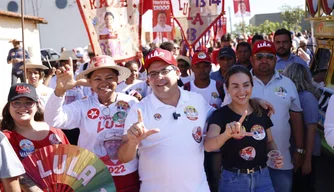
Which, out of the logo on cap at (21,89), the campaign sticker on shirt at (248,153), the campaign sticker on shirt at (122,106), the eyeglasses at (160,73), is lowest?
the campaign sticker on shirt at (248,153)

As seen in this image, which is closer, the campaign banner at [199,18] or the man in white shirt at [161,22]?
the campaign banner at [199,18]

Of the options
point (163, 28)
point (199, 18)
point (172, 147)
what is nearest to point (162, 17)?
point (163, 28)

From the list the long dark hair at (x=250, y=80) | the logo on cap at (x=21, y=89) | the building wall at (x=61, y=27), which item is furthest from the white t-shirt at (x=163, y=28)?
the building wall at (x=61, y=27)

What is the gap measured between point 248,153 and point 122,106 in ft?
3.65

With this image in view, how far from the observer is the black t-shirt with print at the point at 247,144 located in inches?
148

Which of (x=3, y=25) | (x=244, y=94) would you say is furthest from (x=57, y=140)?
(x=3, y=25)

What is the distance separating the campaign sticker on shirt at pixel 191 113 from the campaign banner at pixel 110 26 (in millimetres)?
1706

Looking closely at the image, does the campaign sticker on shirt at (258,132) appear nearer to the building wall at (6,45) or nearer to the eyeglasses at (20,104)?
the eyeglasses at (20,104)

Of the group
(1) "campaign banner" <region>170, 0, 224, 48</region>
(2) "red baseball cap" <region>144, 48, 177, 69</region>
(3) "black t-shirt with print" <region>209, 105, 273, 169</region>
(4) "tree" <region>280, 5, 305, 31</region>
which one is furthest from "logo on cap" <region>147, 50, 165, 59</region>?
(4) "tree" <region>280, 5, 305, 31</region>

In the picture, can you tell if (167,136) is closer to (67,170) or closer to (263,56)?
(67,170)

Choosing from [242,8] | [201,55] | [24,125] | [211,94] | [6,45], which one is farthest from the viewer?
[6,45]

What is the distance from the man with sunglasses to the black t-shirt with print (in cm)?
67

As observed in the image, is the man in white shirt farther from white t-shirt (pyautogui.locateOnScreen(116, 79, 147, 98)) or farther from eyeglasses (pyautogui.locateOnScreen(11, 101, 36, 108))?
eyeglasses (pyautogui.locateOnScreen(11, 101, 36, 108))

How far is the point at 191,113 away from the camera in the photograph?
3.49 meters
